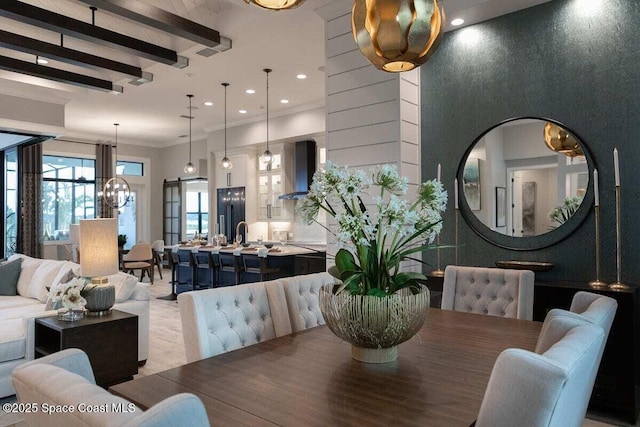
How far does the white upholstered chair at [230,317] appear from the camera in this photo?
178 cm

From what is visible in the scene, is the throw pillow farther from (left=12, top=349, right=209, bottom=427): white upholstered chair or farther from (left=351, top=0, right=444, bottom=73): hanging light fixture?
(left=351, top=0, right=444, bottom=73): hanging light fixture

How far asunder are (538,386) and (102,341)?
10.0 feet

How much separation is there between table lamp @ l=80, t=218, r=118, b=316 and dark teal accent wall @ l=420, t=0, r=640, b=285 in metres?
2.65

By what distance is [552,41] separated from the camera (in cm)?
342

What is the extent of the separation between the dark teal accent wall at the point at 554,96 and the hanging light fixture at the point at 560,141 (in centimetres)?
6

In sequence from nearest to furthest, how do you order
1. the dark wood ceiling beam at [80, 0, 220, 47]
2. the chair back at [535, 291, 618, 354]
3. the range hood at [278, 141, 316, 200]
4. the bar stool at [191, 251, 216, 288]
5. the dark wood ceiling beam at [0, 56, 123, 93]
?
the chair back at [535, 291, 618, 354] → the dark wood ceiling beam at [80, 0, 220, 47] → the dark wood ceiling beam at [0, 56, 123, 93] → the bar stool at [191, 251, 216, 288] → the range hood at [278, 141, 316, 200]

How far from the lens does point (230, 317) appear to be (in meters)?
1.93

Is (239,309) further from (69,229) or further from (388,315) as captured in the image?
(69,229)

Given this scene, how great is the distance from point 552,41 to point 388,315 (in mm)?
2995

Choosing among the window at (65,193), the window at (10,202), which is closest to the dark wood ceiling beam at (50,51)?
the window at (10,202)

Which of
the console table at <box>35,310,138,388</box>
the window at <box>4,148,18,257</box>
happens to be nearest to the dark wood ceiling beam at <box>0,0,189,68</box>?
the console table at <box>35,310,138,388</box>

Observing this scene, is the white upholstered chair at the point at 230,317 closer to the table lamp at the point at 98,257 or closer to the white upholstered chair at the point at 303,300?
the white upholstered chair at the point at 303,300

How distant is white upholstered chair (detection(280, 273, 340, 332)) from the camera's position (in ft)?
7.07

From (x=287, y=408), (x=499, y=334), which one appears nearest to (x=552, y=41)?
(x=499, y=334)
